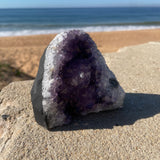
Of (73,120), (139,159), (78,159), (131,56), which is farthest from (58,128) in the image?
(131,56)

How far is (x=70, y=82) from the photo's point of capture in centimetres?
239

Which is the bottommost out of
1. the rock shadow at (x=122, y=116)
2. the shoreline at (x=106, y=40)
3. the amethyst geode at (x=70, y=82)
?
the shoreline at (x=106, y=40)

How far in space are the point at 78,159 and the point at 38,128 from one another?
711 millimetres

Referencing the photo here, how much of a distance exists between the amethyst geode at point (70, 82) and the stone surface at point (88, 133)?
176 millimetres

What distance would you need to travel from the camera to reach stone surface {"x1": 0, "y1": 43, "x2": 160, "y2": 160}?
216 cm

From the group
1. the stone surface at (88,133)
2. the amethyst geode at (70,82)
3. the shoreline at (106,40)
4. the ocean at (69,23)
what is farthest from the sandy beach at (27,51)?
the ocean at (69,23)

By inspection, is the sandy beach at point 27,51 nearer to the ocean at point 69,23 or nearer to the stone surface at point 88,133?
the stone surface at point 88,133

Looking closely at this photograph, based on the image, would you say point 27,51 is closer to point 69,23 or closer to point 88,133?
point 88,133

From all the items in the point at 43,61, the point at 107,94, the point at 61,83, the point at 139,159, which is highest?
the point at 43,61

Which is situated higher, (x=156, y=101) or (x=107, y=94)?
(x=107, y=94)

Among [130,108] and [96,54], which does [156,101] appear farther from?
[96,54]

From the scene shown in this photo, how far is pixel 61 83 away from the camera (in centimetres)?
232

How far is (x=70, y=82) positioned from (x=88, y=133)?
682 mm

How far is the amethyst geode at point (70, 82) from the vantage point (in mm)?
2299
